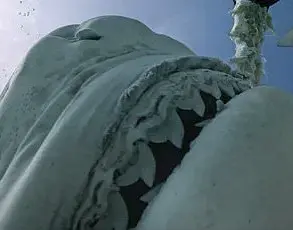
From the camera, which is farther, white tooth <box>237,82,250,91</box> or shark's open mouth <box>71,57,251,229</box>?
white tooth <box>237,82,250,91</box>

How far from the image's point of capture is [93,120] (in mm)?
787

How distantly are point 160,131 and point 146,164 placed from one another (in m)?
0.05

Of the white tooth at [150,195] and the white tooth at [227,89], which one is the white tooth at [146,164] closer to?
the white tooth at [150,195]

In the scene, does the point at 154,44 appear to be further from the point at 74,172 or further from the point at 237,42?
the point at 237,42

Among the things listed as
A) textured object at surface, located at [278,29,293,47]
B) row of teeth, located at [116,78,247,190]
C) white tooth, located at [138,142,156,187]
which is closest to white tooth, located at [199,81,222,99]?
row of teeth, located at [116,78,247,190]

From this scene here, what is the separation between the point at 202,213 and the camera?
2.38 feet

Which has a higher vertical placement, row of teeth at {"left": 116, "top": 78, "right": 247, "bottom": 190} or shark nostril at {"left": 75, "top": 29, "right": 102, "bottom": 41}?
shark nostril at {"left": 75, "top": 29, "right": 102, "bottom": 41}

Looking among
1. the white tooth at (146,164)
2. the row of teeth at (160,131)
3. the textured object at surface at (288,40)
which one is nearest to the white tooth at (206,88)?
the row of teeth at (160,131)

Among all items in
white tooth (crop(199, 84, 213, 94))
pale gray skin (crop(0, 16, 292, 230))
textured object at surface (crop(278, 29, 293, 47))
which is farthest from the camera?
textured object at surface (crop(278, 29, 293, 47))

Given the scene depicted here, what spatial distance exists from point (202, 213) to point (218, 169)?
0.18ft

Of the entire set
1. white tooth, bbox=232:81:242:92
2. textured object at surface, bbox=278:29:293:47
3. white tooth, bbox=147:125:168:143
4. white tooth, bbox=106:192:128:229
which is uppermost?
white tooth, bbox=232:81:242:92

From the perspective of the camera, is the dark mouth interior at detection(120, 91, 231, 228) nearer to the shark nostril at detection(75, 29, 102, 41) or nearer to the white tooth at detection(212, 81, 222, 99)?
the white tooth at detection(212, 81, 222, 99)

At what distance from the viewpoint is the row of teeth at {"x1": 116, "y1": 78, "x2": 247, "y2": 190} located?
2.55ft

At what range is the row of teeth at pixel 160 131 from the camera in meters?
0.78
